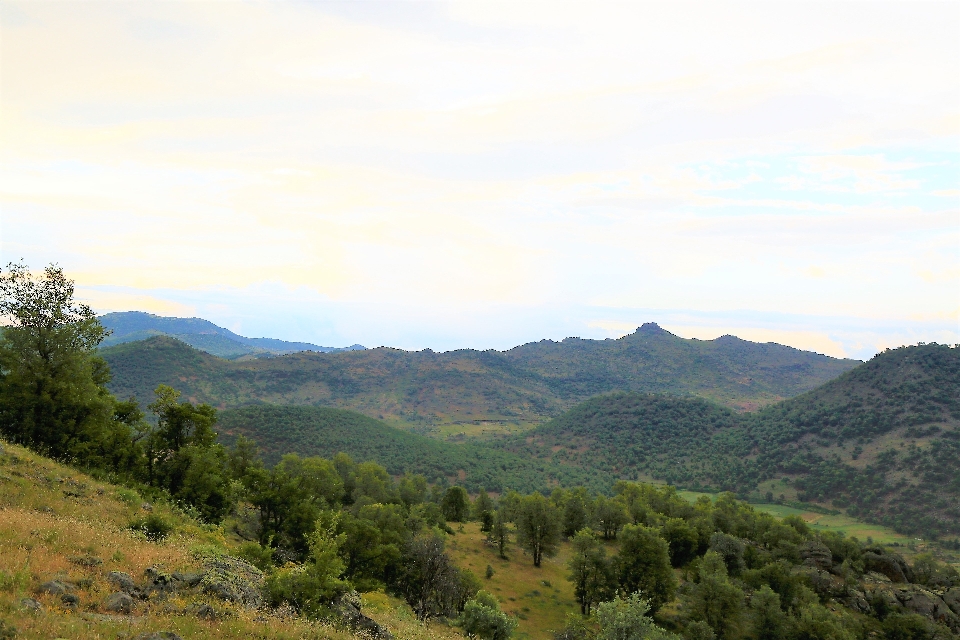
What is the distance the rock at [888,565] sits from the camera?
6112cm

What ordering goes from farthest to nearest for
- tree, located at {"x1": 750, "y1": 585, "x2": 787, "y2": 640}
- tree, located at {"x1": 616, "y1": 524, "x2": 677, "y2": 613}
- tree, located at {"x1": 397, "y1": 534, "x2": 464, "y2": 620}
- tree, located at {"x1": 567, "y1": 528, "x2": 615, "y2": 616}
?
tree, located at {"x1": 567, "y1": 528, "x2": 615, "y2": 616}
tree, located at {"x1": 616, "y1": 524, "x2": 677, "y2": 613}
tree, located at {"x1": 750, "y1": 585, "x2": 787, "y2": 640}
tree, located at {"x1": 397, "y1": 534, "x2": 464, "y2": 620}

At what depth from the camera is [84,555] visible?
50.4 feet

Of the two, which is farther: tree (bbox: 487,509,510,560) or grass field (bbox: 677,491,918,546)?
grass field (bbox: 677,491,918,546)

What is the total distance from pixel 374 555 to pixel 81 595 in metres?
34.6

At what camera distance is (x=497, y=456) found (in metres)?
180

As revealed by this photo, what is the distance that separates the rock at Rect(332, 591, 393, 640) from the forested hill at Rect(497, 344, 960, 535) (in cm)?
16060

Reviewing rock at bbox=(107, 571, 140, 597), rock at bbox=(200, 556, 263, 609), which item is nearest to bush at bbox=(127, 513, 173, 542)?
rock at bbox=(200, 556, 263, 609)

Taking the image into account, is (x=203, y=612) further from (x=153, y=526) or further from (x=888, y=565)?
(x=888, y=565)

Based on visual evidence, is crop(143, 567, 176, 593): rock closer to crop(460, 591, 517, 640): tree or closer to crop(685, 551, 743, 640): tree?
crop(460, 591, 517, 640): tree

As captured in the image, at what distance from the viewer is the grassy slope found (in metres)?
11.6

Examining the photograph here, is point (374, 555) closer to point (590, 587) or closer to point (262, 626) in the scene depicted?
point (590, 587)

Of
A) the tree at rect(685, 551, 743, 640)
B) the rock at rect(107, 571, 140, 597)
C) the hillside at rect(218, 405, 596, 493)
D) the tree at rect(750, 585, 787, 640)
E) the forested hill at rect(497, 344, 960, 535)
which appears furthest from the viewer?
the hillside at rect(218, 405, 596, 493)

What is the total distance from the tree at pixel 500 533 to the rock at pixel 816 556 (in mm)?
42411

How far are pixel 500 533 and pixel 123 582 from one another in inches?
2486
